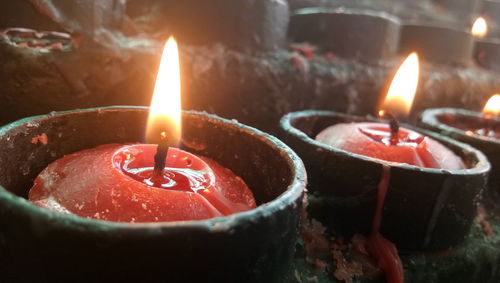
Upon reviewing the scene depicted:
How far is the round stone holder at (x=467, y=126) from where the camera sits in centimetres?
164

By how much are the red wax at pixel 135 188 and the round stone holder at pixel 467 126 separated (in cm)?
110

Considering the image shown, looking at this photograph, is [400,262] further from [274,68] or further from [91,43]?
[91,43]

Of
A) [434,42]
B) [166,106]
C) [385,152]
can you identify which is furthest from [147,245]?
[434,42]

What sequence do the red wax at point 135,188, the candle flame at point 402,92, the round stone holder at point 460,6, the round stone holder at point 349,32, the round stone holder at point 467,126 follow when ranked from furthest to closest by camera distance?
the round stone holder at point 460,6 → the round stone holder at point 349,32 → the round stone holder at point 467,126 → the candle flame at point 402,92 → the red wax at point 135,188

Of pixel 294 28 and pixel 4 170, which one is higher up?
pixel 294 28

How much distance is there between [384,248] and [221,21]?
1088 mm

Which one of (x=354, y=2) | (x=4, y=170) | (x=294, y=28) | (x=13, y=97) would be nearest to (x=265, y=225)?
(x=4, y=170)

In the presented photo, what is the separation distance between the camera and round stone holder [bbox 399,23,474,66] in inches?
106

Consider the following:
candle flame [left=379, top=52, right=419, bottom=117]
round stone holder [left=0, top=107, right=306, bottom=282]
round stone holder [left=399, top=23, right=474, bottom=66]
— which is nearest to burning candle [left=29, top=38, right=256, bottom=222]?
round stone holder [left=0, top=107, right=306, bottom=282]

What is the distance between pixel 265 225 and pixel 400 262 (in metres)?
0.68

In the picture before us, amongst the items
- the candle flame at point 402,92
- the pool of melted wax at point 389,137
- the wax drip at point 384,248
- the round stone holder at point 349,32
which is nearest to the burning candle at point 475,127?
the candle flame at point 402,92

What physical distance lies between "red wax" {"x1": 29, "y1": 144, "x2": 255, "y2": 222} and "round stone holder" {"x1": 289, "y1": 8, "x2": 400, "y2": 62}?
4.69 ft

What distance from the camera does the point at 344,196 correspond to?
1209 millimetres

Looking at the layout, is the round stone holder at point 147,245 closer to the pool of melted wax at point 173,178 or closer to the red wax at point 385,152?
the pool of melted wax at point 173,178
